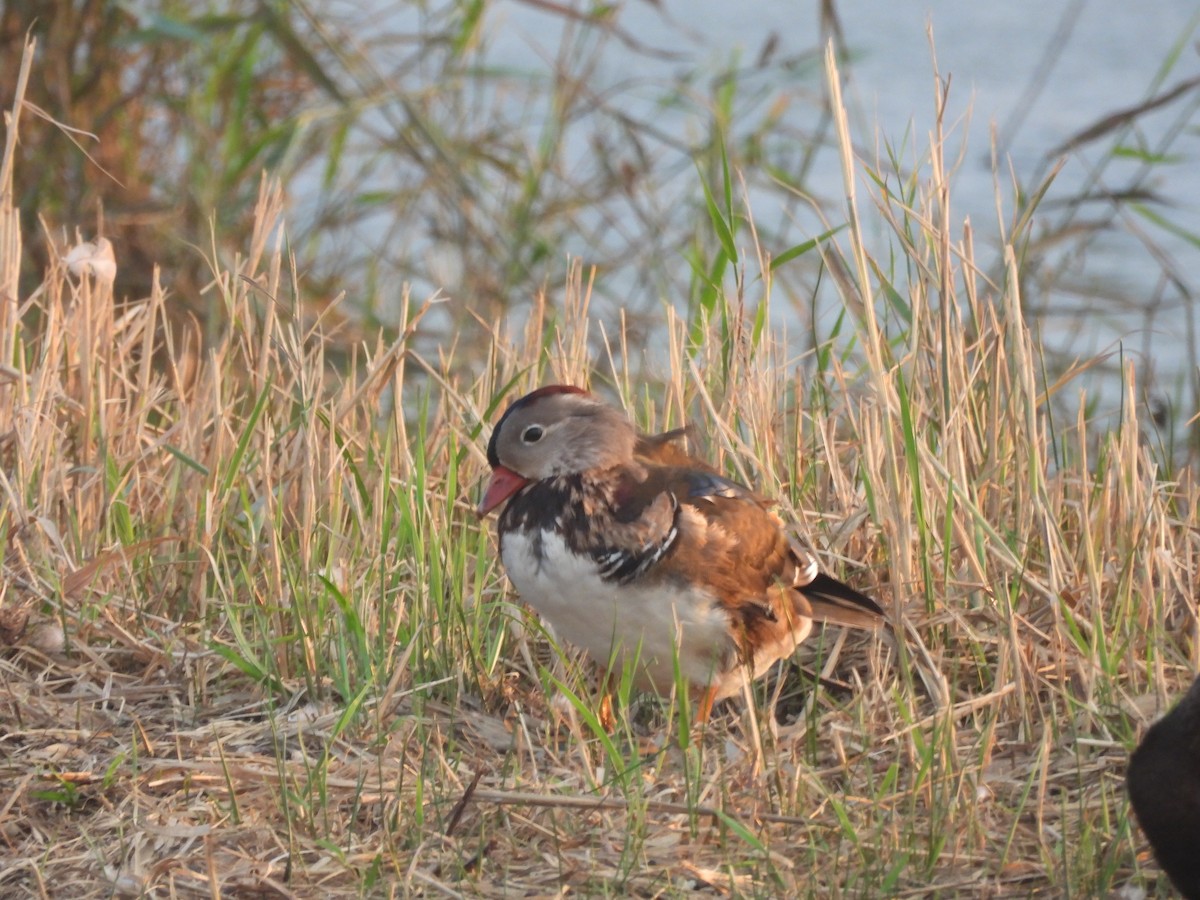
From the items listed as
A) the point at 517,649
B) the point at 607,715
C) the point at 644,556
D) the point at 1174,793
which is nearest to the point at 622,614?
the point at 644,556

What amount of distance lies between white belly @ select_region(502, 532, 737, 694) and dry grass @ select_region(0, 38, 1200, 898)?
0.15 metres

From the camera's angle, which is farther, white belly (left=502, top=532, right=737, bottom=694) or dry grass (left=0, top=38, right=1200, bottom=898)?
white belly (left=502, top=532, right=737, bottom=694)

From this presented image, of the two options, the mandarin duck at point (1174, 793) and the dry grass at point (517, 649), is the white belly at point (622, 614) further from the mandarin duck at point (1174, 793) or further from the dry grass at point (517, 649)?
the mandarin duck at point (1174, 793)

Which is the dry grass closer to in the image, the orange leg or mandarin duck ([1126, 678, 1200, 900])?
the orange leg

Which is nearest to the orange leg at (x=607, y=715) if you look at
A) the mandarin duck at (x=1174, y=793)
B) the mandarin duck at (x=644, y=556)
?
the mandarin duck at (x=644, y=556)

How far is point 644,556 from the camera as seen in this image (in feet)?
11.2

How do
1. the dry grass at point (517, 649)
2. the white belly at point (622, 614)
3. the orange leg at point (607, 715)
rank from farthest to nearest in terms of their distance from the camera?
the orange leg at point (607, 715) < the white belly at point (622, 614) < the dry grass at point (517, 649)

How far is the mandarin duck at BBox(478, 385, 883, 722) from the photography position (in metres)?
3.42

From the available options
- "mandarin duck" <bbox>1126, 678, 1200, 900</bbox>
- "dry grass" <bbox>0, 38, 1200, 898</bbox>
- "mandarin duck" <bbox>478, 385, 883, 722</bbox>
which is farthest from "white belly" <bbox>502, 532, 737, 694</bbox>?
"mandarin duck" <bbox>1126, 678, 1200, 900</bbox>

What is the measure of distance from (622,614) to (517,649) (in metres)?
0.60

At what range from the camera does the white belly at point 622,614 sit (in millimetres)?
3404

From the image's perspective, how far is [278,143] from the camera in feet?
27.1

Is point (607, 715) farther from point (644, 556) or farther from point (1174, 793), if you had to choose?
point (1174, 793)

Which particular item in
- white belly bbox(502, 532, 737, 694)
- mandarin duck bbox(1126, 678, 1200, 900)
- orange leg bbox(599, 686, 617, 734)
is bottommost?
orange leg bbox(599, 686, 617, 734)
